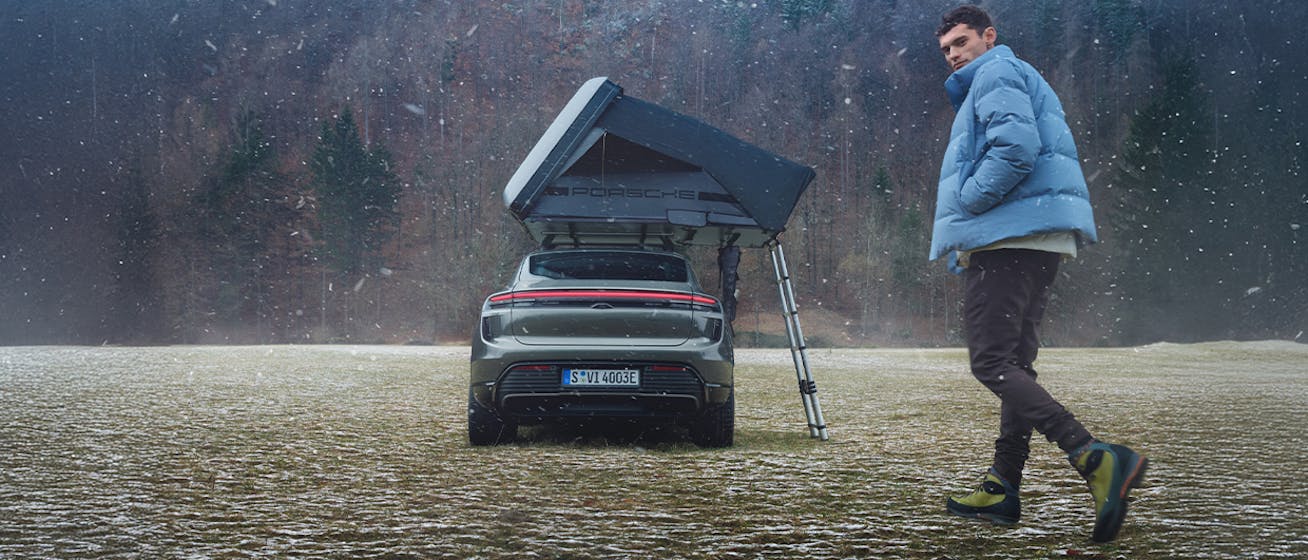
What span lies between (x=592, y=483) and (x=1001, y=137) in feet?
7.82

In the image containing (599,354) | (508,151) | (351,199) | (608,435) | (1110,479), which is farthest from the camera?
(508,151)

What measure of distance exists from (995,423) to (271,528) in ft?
17.8

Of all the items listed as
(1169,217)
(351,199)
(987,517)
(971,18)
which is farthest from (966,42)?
(351,199)

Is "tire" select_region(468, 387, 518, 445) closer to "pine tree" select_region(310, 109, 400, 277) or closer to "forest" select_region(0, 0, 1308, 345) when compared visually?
"forest" select_region(0, 0, 1308, 345)

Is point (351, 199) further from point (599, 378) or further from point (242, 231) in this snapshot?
point (599, 378)

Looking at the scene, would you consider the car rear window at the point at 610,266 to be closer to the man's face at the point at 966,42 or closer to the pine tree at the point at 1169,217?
A: the man's face at the point at 966,42

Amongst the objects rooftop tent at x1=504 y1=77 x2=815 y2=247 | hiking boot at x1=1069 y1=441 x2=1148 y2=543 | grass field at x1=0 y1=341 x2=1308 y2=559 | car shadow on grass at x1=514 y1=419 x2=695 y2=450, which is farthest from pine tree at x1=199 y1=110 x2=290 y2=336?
hiking boot at x1=1069 y1=441 x2=1148 y2=543

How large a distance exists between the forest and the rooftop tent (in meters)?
35.4

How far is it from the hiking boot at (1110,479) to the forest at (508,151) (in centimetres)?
3846

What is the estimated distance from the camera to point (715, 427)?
228 inches

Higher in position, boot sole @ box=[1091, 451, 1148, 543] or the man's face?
the man's face

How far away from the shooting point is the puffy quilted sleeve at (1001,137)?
129 inches

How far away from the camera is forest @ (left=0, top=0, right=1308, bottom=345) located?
44656 mm

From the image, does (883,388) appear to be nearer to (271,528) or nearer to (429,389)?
(429,389)
